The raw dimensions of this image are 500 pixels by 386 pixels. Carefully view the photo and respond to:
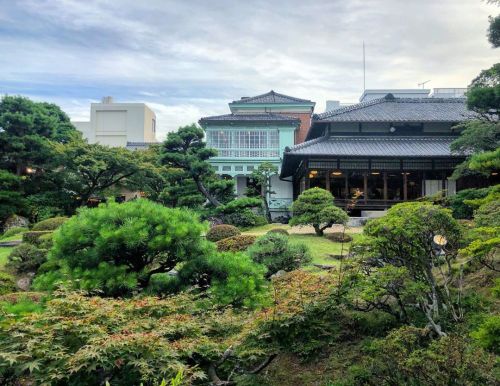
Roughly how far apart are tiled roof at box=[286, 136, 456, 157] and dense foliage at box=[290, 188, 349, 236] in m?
5.73

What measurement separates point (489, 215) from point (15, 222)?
24.7 m

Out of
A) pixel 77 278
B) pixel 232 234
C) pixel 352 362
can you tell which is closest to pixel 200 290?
pixel 77 278

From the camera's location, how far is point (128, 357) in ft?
14.8

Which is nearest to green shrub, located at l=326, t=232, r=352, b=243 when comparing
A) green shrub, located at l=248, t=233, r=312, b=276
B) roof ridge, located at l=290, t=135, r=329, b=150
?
green shrub, located at l=248, t=233, r=312, b=276

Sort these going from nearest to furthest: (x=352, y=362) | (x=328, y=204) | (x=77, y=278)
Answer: (x=352, y=362) → (x=77, y=278) → (x=328, y=204)

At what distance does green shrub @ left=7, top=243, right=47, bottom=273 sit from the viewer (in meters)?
13.9

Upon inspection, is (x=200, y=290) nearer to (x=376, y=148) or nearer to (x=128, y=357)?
(x=128, y=357)

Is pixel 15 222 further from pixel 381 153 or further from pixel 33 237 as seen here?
pixel 381 153

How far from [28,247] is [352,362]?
12.2 m

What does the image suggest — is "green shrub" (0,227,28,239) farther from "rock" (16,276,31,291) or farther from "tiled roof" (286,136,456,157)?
"tiled roof" (286,136,456,157)

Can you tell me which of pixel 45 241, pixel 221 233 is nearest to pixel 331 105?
pixel 221 233

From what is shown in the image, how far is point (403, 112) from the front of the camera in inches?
1083

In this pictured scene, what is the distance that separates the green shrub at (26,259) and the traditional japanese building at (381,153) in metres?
13.9

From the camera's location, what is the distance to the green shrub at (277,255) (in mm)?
10086
